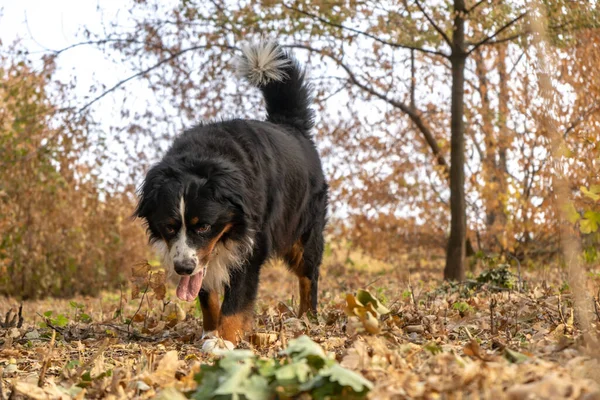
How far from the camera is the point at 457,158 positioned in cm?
787

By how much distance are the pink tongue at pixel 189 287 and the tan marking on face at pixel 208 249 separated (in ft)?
0.46

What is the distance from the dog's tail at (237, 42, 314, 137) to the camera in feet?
18.9

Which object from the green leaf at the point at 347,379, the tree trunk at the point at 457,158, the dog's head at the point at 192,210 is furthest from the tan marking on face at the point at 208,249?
the tree trunk at the point at 457,158

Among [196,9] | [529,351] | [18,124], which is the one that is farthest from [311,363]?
[18,124]

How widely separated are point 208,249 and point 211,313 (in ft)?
1.62

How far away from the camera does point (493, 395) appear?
6.04 feet

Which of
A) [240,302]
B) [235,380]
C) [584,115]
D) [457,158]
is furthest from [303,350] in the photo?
[457,158]

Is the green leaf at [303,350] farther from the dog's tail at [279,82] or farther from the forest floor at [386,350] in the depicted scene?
the dog's tail at [279,82]

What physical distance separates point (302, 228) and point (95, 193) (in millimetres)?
5224

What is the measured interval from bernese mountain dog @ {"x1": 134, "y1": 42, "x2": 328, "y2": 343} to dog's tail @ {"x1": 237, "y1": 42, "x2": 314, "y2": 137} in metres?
0.60

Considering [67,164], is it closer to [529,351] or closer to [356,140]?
[356,140]

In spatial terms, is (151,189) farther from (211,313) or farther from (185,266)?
(211,313)

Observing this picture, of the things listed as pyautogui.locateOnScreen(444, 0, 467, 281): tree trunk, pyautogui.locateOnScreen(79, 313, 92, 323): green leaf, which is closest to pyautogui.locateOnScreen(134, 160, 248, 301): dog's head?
pyautogui.locateOnScreen(79, 313, 92, 323): green leaf

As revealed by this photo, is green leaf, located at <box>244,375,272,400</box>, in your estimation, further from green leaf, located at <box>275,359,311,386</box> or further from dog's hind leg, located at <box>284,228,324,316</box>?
dog's hind leg, located at <box>284,228,324,316</box>
